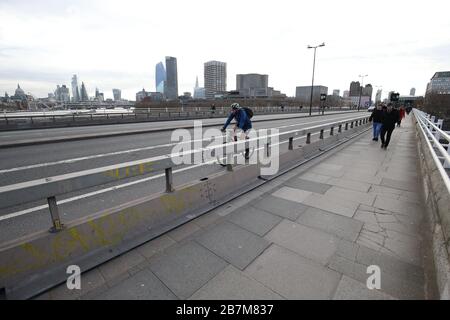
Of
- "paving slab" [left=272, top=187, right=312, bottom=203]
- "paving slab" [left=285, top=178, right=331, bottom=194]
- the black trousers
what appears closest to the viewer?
"paving slab" [left=272, top=187, right=312, bottom=203]

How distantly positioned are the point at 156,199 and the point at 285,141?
915cm

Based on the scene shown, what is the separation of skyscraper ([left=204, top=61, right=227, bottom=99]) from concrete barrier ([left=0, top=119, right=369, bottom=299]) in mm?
182405

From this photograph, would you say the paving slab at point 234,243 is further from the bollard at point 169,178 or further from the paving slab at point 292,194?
the paving slab at point 292,194

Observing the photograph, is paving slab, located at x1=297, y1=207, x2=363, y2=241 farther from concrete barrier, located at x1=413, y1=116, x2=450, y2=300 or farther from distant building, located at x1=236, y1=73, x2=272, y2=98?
distant building, located at x1=236, y1=73, x2=272, y2=98

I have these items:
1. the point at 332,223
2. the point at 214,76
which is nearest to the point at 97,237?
the point at 332,223

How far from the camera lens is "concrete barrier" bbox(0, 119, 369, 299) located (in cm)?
236

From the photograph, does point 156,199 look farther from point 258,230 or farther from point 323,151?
point 323,151

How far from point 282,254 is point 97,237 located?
2379mm

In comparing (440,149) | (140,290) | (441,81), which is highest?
(441,81)

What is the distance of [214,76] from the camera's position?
184250 millimetres

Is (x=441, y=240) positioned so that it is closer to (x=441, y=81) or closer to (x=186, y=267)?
(x=186, y=267)
